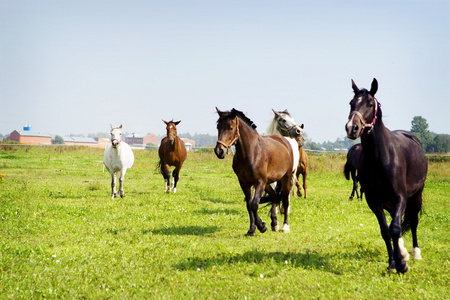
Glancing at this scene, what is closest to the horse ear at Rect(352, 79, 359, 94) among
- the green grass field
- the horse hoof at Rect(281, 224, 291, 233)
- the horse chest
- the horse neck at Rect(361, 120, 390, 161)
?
the horse neck at Rect(361, 120, 390, 161)

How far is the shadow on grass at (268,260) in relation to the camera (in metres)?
6.49

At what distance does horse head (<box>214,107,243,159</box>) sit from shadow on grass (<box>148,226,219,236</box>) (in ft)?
6.81

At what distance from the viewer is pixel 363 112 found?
5898mm

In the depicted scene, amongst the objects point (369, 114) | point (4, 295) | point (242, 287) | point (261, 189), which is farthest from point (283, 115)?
point (4, 295)

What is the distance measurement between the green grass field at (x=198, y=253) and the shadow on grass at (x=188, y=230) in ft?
0.12

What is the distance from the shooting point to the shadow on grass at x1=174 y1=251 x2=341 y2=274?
649 centimetres

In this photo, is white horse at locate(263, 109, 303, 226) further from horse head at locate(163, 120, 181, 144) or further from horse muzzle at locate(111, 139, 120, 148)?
horse head at locate(163, 120, 181, 144)

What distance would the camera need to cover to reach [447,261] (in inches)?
262

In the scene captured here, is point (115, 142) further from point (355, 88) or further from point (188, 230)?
point (355, 88)

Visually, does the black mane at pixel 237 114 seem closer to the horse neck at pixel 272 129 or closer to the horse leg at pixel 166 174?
the horse neck at pixel 272 129

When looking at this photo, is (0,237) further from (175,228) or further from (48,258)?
(175,228)

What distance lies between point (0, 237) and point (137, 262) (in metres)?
3.25

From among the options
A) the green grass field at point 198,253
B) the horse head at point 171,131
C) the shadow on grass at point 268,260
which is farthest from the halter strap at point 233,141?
the horse head at point 171,131

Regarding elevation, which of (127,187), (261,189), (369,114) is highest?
(369,114)
